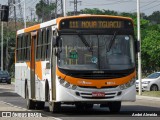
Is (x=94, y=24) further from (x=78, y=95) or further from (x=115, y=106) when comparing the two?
(x=115, y=106)

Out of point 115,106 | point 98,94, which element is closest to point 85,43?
point 98,94

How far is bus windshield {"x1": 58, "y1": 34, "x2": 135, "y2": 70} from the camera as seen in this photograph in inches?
842

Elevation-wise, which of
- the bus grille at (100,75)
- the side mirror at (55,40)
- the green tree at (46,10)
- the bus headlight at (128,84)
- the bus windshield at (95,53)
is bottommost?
the bus headlight at (128,84)

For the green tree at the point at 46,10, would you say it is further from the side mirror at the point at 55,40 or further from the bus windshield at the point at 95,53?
the side mirror at the point at 55,40

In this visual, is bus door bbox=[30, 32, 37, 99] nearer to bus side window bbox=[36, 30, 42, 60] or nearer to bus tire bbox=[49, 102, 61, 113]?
bus side window bbox=[36, 30, 42, 60]

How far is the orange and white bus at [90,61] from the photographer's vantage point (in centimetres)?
2122

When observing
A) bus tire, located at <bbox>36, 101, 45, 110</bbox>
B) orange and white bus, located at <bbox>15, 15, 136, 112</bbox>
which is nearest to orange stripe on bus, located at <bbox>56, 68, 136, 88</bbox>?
orange and white bus, located at <bbox>15, 15, 136, 112</bbox>

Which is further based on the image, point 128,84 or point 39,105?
point 39,105

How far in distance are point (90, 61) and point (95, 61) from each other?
0.17 meters

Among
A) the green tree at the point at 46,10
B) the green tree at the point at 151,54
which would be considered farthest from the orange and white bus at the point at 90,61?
the green tree at the point at 46,10

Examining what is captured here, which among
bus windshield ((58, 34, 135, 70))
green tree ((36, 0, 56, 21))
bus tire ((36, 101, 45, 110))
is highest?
green tree ((36, 0, 56, 21))

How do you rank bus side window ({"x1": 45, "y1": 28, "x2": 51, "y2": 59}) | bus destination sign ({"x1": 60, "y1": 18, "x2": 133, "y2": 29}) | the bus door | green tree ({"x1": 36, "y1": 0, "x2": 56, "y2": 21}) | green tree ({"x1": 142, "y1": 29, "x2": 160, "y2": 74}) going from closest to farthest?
bus destination sign ({"x1": 60, "y1": 18, "x2": 133, "y2": 29}) < bus side window ({"x1": 45, "y1": 28, "x2": 51, "y2": 59}) < the bus door < green tree ({"x1": 142, "y1": 29, "x2": 160, "y2": 74}) < green tree ({"x1": 36, "y1": 0, "x2": 56, "y2": 21})

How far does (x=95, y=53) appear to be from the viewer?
21.5 meters

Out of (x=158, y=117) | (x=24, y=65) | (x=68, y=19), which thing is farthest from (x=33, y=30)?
(x=158, y=117)
